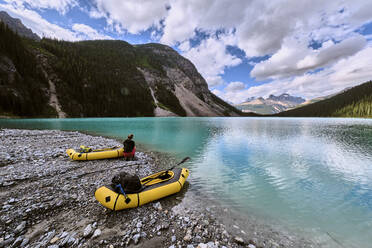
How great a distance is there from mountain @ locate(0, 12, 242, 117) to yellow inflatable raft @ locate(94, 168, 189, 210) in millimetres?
85106

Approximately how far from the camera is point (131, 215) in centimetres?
554

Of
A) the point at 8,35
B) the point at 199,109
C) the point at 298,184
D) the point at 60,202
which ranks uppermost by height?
the point at 8,35

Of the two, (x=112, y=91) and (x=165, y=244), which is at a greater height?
(x=112, y=91)

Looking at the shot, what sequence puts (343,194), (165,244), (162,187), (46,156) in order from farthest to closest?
(46,156) < (343,194) < (162,187) < (165,244)

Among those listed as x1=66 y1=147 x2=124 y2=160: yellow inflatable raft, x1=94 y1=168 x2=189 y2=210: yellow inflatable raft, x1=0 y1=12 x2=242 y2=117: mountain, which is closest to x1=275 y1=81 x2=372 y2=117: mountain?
x1=0 y1=12 x2=242 y2=117: mountain

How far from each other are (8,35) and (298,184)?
136 metres

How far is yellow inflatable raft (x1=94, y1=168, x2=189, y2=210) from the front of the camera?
18.0 ft

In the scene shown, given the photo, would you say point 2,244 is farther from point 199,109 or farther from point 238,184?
point 199,109

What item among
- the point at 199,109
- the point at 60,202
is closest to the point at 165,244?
the point at 60,202

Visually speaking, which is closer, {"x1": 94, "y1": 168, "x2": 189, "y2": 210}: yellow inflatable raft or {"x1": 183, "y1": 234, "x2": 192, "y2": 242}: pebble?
{"x1": 183, "y1": 234, "x2": 192, "y2": 242}: pebble

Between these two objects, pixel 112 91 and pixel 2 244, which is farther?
pixel 112 91

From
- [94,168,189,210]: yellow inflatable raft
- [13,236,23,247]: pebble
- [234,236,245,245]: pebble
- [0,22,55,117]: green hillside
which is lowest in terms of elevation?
[234,236,245,245]: pebble

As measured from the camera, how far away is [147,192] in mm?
6199

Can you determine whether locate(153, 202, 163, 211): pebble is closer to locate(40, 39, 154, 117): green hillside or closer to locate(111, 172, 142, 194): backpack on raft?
locate(111, 172, 142, 194): backpack on raft
